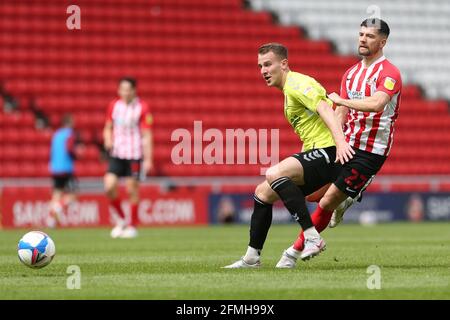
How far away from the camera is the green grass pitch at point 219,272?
236 inches

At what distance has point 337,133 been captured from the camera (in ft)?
24.2

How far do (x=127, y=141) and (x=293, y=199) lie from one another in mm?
7154

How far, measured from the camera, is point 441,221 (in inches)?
818

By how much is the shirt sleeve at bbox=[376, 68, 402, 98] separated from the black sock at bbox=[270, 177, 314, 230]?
3.34ft

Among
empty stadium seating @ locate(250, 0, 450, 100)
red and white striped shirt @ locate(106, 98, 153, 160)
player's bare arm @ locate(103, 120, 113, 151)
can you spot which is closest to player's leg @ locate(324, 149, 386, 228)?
player's bare arm @ locate(103, 120, 113, 151)

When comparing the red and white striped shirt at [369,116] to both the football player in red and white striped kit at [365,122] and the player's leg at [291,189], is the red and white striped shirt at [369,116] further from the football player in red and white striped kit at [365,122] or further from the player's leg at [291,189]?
the player's leg at [291,189]

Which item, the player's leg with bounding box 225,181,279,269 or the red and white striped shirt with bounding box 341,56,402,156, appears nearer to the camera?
the player's leg with bounding box 225,181,279,269

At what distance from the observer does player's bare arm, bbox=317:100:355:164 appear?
291 inches

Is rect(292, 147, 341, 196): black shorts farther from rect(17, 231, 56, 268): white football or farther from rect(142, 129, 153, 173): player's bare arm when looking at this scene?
rect(142, 129, 153, 173): player's bare arm

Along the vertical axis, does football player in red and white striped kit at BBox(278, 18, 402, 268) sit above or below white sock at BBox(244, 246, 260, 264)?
above

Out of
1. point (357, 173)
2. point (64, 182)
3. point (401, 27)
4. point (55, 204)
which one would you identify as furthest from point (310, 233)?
point (401, 27)
